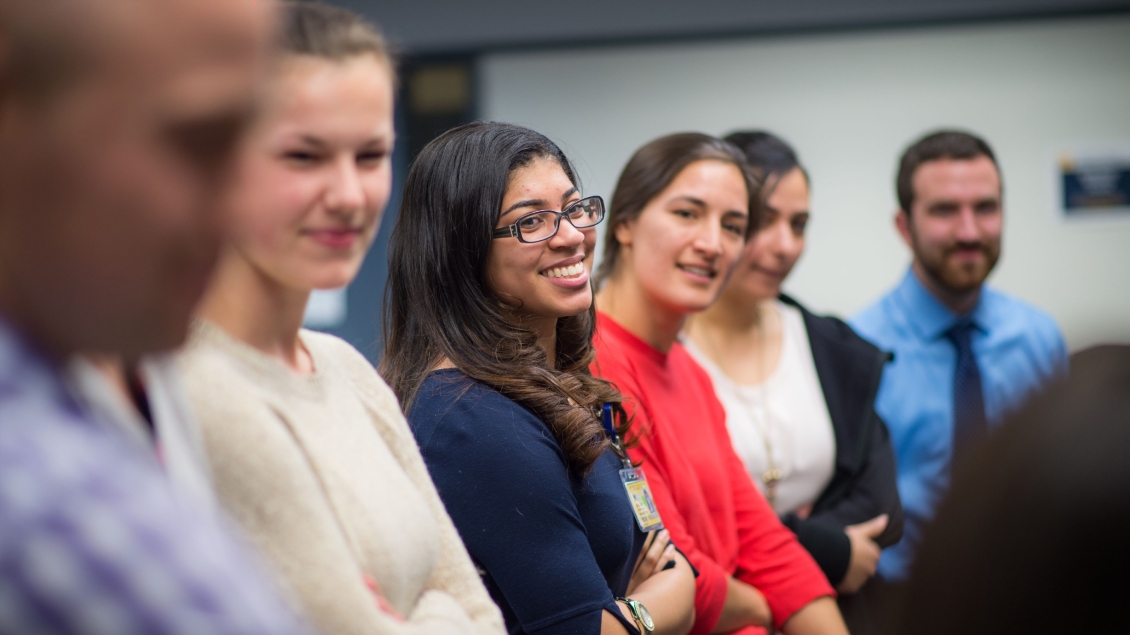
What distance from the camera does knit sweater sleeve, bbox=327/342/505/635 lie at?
117cm

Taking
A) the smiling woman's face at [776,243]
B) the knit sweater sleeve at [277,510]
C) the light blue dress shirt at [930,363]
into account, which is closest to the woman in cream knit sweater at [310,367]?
the knit sweater sleeve at [277,510]

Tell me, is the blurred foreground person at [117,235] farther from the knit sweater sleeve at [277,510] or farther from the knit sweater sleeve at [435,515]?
the knit sweater sleeve at [435,515]

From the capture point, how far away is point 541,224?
6.17 ft

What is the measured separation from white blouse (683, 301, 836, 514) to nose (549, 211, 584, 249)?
0.90 m

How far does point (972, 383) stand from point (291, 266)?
274 cm

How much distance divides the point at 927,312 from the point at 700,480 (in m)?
1.47

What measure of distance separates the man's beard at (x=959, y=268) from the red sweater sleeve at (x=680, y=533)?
164cm

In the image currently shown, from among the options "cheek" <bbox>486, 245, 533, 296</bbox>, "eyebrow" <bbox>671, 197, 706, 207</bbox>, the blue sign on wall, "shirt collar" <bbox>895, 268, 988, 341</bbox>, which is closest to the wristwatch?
"cheek" <bbox>486, 245, 533, 296</bbox>

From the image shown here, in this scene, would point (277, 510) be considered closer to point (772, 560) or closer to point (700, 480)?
point (700, 480)

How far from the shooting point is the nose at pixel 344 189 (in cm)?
97

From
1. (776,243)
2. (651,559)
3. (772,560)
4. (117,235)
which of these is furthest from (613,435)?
(117,235)

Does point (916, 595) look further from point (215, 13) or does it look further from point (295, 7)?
point (295, 7)

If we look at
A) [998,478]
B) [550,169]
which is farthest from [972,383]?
[998,478]

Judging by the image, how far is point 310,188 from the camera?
97cm
